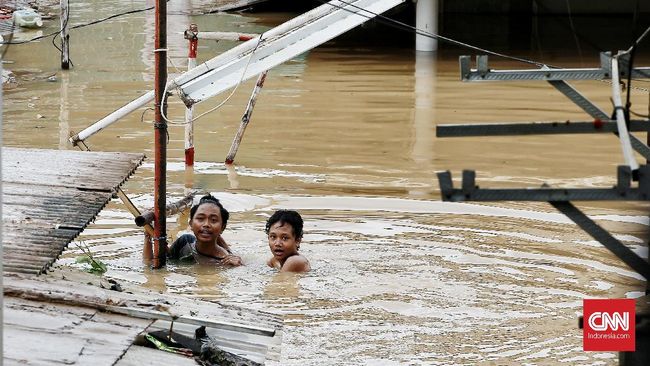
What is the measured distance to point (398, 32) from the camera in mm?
23234

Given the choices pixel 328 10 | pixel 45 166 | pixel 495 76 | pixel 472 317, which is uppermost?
pixel 328 10

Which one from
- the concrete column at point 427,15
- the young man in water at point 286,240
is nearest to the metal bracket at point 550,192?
the young man in water at point 286,240

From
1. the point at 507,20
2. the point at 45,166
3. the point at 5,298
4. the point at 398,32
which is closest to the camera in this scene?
the point at 5,298

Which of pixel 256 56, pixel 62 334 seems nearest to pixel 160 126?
pixel 256 56

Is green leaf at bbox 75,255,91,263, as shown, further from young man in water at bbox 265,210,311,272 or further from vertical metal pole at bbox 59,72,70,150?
vertical metal pole at bbox 59,72,70,150

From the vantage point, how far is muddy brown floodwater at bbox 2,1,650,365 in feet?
24.5

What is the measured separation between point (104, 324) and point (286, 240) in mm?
3880

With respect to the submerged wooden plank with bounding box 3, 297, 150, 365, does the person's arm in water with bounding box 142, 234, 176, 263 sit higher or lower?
lower

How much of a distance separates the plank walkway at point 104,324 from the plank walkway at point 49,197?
0.18 meters

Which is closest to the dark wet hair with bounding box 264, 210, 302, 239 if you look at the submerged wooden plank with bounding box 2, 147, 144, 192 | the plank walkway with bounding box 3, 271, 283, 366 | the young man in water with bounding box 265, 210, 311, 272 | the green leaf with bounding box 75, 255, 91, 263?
the young man in water with bounding box 265, 210, 311, 272

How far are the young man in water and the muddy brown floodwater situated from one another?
0.09m

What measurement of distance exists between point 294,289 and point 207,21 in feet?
55.1

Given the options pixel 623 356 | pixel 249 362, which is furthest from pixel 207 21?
pixel 623 356

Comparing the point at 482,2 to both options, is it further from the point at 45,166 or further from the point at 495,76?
the point at 495,76
